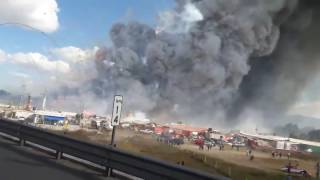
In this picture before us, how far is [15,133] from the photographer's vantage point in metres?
18.5

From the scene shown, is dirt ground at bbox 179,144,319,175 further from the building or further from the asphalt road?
the building

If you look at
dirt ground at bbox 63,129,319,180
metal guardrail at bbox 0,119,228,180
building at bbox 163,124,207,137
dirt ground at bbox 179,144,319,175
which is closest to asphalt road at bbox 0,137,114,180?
metal guardrail at bbox 0,119,228,180

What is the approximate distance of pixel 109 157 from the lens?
11.7 metres

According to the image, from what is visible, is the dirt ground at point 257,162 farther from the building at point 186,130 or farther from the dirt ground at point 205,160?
the building at point 186,130

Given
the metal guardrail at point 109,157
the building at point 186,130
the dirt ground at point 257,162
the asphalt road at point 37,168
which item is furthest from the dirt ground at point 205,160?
the building at point 186,130

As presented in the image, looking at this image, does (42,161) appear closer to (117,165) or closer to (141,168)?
(117,165)

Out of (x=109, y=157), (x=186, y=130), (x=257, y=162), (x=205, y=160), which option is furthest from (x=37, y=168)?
(x=186, y=130)

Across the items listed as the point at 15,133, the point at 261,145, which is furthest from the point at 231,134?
the point at 15,133

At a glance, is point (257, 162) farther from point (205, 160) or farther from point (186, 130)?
point (186, 130)

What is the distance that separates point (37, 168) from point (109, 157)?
1.92 metres

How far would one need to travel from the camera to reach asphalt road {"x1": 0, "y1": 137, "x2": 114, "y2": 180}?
10477 mm

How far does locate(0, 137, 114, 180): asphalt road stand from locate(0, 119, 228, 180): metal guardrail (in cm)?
35

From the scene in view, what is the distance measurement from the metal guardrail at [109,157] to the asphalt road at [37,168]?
0.35 metres

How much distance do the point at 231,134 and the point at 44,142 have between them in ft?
321
